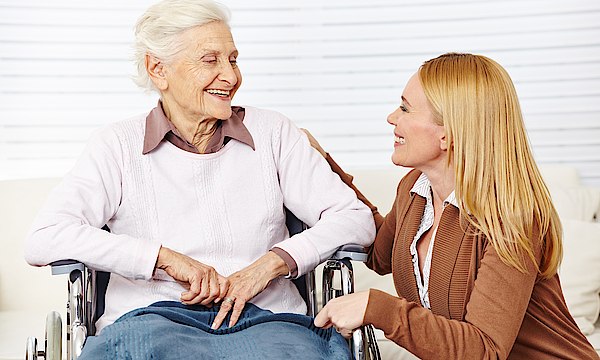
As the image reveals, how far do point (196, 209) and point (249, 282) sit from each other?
0.91 feet

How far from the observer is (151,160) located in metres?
1.68

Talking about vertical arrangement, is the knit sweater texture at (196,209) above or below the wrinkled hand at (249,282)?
above

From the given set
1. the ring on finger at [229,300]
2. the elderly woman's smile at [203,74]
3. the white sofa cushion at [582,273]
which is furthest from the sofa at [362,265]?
the elderly woman's smile at [203,74]

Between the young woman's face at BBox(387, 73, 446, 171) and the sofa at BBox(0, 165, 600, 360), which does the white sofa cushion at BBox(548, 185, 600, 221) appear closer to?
the sofa at BBox(0, 165, 600, 360)

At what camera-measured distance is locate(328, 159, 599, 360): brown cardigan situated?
1.31 meters

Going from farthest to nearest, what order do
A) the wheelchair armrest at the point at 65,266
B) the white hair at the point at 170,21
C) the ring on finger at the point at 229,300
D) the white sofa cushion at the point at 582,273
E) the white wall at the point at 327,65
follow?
the white wall at the point at 327,65 < the white sofa cushion at the point at 582,273 < the white hair at the point at 170,21 < the ring on finger at the point at 229,300 < the wheelchair armrest at the point at 65,266

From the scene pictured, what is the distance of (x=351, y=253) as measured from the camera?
1.60 m

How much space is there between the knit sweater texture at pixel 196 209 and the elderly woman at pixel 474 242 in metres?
0.27

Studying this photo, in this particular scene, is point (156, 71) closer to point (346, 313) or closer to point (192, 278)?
point (192, 278)

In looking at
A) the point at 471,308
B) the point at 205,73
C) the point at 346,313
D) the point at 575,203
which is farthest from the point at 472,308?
the point at 575,203

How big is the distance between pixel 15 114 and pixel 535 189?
8.05ft

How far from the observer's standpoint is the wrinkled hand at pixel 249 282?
150cm

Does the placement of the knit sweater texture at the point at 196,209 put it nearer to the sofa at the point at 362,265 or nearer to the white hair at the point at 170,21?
the white hair at the point at 170,21

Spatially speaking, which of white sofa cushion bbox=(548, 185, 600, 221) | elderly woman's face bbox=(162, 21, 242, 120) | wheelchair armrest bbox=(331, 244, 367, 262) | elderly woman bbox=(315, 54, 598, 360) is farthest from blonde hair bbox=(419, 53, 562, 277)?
white sofa cushion bbox=(548, 185, 600, 221)
